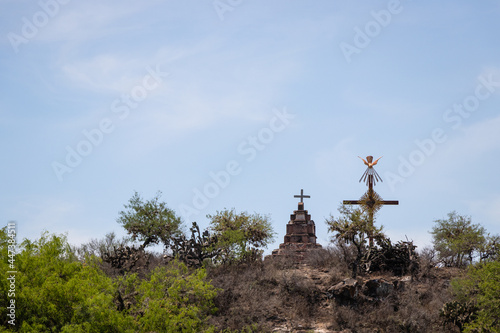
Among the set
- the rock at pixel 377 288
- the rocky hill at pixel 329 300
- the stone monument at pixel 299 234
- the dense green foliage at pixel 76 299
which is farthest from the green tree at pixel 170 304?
the stone monument at pixel 299 234

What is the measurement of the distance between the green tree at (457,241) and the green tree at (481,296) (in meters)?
5.06

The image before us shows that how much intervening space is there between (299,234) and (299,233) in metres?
0.17

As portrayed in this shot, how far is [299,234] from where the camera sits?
125ft

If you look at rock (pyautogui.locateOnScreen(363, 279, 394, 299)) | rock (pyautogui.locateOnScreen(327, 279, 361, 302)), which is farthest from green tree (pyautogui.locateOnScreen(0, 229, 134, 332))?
rock (pyautogui.locateOnScreen(363, 279, 394, 299))

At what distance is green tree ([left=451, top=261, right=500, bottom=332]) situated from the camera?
2295 cm

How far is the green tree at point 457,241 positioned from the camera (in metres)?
31.6

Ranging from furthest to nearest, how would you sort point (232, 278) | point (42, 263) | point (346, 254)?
1. point (346, 254)
2. point (232, 278)
3. point (42, 263)

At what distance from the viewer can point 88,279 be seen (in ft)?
68.1

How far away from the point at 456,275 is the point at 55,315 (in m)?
21.0

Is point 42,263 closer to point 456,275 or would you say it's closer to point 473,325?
point 473,325

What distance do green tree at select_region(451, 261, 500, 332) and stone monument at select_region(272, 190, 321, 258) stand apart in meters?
12.5

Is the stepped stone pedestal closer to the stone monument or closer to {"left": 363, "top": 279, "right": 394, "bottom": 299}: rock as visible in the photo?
the stone monument

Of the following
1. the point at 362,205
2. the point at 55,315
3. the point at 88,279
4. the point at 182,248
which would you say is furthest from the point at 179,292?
the point at 362,205

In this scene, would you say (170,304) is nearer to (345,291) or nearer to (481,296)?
(345,291)
